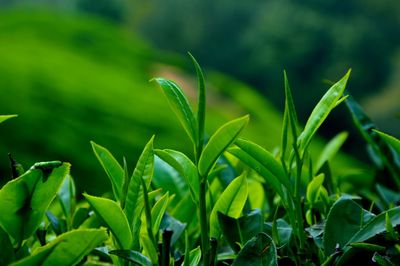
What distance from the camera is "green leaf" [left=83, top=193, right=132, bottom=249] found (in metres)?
0.31

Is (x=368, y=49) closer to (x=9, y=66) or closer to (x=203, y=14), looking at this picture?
(x=203, y=14)

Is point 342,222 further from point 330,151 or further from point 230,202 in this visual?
point 330,151

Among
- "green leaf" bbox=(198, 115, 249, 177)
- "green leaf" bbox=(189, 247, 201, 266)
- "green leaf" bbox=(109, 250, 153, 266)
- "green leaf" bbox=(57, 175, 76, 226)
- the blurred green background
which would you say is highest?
"green leaf" bbox=(198, 115, 249, 177)

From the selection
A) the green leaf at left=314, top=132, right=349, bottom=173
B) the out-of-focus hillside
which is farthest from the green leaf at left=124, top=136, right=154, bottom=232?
the out-of-focus hillside

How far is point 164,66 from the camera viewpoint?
29.6 feet

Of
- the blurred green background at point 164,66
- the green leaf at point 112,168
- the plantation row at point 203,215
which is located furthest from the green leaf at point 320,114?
the blurred green background at point 164,66

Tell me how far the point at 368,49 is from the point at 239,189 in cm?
1354

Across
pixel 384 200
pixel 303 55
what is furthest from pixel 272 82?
pixel 384 200

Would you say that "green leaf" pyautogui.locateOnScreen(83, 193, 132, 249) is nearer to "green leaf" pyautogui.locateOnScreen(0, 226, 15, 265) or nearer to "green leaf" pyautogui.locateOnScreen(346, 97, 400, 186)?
"green leaf" pyautogui.locateOnScreen(0, 226, 15, 265)

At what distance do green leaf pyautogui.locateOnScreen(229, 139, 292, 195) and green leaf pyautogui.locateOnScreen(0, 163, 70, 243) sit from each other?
98 millimetres

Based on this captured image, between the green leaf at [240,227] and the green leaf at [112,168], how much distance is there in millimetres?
60

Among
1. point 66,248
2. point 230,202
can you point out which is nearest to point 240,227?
point 230,202

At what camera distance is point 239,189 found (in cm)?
36

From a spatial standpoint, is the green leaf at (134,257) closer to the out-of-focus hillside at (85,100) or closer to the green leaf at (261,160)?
the green leaf at (261,160)
